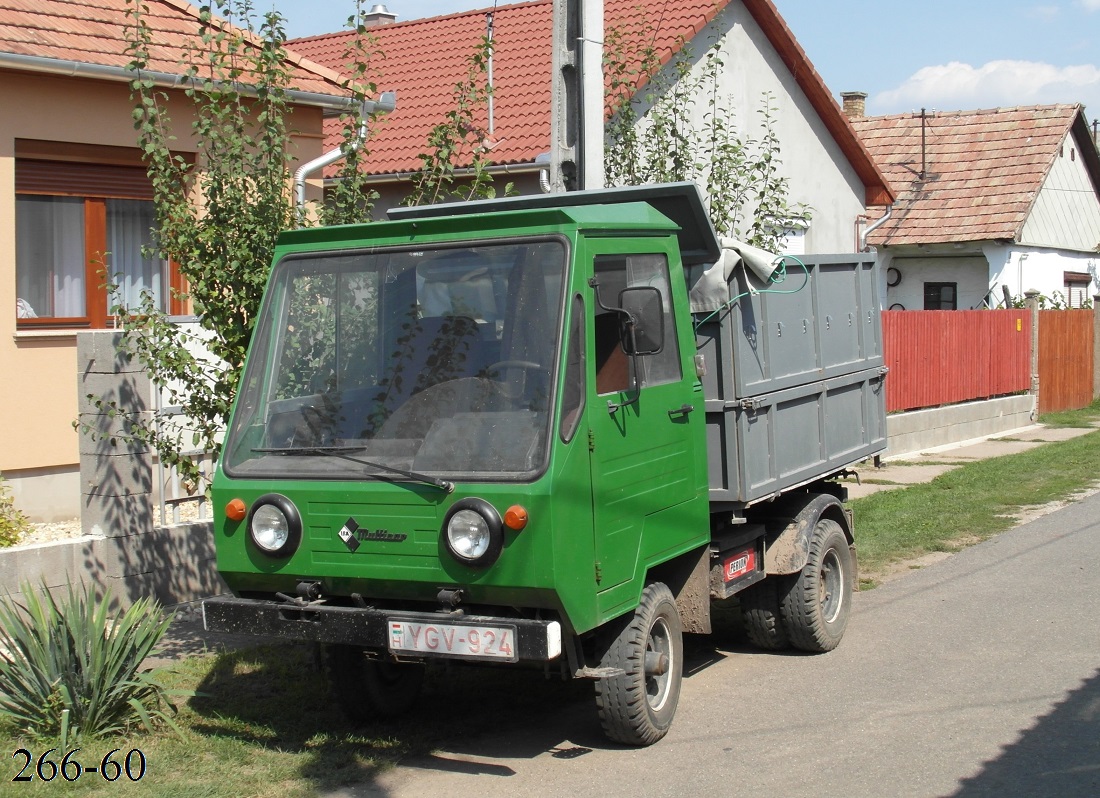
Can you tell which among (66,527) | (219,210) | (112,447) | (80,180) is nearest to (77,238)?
(80,180)

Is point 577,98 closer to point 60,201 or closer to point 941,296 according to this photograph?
point 60,201

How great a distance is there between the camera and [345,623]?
17.5ft

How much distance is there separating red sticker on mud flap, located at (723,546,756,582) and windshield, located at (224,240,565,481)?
2.05 m

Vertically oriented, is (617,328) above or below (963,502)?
above

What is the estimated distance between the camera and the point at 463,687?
23.1 ft

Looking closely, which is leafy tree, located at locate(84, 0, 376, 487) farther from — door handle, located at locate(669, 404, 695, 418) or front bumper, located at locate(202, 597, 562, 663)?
door handle, located at locate(669, 404, 695, 418)

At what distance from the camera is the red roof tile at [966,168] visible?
27734mm

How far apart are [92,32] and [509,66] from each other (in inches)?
315

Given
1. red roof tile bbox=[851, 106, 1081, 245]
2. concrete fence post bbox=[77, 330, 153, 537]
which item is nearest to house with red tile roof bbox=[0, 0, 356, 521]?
concrete fence post bbox=[77, 330, 153, 537]

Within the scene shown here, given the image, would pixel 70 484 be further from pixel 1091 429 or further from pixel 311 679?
pixel 1091 429

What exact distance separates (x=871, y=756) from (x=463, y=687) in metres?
2.35

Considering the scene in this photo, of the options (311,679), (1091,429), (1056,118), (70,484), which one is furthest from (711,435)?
(1056,118)

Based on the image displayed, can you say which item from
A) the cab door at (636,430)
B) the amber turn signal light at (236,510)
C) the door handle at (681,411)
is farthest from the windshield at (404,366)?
the door handle at (681,411)

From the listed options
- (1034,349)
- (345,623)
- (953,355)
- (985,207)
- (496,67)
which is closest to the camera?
(345,623)
